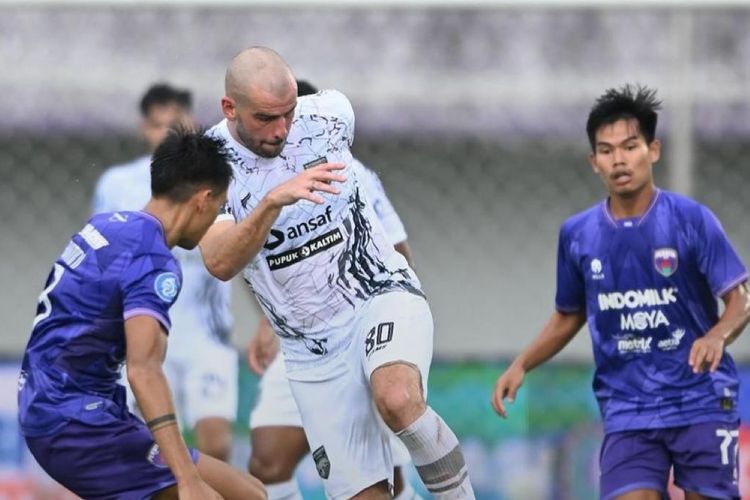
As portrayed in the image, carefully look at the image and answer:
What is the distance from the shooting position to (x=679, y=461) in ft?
22.9

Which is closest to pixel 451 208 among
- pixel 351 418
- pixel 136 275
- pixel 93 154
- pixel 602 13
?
pixel 602 13

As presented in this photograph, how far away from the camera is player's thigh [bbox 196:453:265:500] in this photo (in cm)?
616

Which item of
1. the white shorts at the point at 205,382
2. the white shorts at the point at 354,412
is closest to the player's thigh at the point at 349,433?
the white shorts at the point at 354,412

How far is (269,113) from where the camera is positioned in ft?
20.5

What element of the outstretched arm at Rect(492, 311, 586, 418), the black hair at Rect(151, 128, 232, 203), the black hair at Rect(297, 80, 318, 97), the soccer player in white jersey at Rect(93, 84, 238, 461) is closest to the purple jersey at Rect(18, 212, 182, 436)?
the black hair at Rect(151, 128, 232, 203)

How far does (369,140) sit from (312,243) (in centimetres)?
280

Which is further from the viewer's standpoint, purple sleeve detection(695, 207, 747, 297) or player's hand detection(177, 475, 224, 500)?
purple sleeve detection(695, 207, 747, 297)

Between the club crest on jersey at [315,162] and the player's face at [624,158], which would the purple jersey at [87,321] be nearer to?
the club crest on jersey at [315,162]

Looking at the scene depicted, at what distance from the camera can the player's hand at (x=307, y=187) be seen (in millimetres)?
5883

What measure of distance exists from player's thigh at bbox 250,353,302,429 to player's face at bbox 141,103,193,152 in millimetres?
1347

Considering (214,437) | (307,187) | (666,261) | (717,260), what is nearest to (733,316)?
(717,260)

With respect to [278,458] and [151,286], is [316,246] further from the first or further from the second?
[278,458]

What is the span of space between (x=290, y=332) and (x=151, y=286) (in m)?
1.03

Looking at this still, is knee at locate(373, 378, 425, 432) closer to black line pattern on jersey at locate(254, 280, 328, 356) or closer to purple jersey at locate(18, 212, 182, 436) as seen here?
black line pattern on jersey at locate(254, 280, 328, 356)
